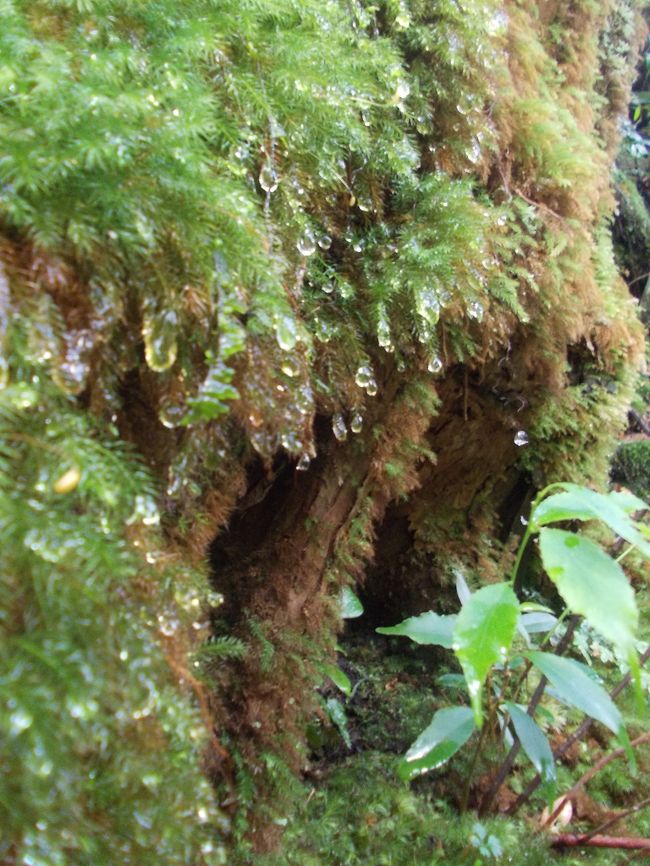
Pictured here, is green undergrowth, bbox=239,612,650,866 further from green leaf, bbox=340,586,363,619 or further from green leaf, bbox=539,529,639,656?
green leaf, bbox=539,529,639,656

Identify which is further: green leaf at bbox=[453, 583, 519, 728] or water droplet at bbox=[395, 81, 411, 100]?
water droplet at bbox=[395, 81, 411, 100]

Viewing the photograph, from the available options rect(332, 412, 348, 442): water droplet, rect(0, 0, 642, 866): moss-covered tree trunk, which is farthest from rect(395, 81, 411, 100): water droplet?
rect(332, 412, 348, 442): water droplet

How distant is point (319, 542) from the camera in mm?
1576

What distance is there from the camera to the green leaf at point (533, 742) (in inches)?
54.3

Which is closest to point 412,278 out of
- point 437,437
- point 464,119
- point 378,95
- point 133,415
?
point 378,95

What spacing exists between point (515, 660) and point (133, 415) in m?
1.17

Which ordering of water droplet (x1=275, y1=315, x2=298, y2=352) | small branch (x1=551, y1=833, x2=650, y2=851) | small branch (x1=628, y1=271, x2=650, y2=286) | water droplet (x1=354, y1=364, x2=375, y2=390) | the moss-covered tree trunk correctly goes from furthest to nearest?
small branch (x1=628, y1=271, x2=650, y2=286)
small branch (x1=551, y1=833, x2=650, y2=851)
water droplet (x1=354, y1=364, x2=375, y2=390)
water droplet (x1=275, y1=315, x2=298, y2=352)
the moss-covered tree trunk

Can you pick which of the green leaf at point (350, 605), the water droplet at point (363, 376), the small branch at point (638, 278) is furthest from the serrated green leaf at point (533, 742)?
the small branch at point (638, 278)

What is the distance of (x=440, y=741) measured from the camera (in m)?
1.35

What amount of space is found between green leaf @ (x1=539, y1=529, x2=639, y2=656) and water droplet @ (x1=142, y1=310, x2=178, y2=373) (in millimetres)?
607

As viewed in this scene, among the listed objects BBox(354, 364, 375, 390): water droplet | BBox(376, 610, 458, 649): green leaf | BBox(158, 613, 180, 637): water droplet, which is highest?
BBox(354, 364, 375, 390): water droplet

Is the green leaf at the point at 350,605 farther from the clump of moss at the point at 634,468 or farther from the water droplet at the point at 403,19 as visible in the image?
the clump of moss at the point at 634,468

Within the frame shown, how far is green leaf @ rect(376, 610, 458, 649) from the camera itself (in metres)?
1.46

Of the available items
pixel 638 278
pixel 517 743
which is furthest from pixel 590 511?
pixel 638 278
